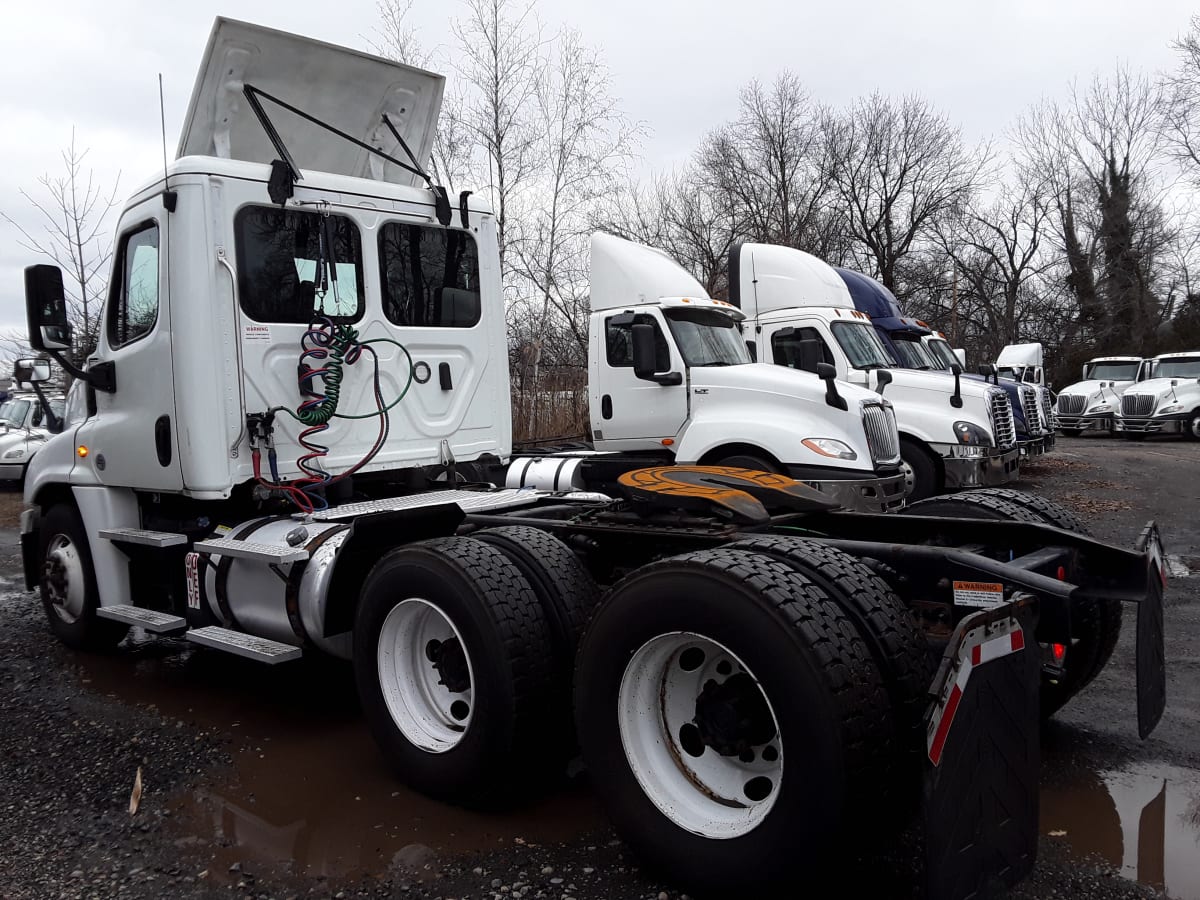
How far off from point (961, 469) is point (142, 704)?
9.78 metres

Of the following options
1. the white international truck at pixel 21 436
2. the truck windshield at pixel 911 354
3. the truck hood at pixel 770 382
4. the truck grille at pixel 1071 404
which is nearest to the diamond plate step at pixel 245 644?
the truck hood at pixel 770 382

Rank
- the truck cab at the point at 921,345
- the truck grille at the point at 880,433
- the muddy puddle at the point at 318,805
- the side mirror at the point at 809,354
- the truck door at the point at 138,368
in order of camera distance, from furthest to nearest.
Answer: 1. the truck cab at the point at 921,345
2. the side mirror at the point at 809,354
3. the truck grille at the point at 880,433
4. the truck door at the point at 138,368
5. the muddy puddle at the point at 318,805

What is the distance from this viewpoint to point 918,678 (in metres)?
2.66

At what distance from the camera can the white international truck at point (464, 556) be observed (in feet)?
8.54

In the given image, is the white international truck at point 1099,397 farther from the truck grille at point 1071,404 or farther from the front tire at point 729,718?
the front tire at point 729,718

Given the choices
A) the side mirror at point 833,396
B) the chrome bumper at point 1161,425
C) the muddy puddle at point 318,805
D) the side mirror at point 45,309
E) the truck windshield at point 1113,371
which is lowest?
the muddy puddle at point 318,805

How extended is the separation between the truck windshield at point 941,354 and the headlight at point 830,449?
691 cm

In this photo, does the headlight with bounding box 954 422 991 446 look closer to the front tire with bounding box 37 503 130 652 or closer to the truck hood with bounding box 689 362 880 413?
the truck hood with bounding box 689 362 880 413

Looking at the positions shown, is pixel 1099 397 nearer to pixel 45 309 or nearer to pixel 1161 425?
pixel 1161 425

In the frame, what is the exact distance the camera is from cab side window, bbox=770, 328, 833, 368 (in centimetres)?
1181

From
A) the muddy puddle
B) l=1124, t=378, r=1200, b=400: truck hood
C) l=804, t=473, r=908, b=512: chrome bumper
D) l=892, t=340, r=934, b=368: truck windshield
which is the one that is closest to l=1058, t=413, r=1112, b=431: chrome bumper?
l=1124, t=378, r=1200, b=400: truck hood

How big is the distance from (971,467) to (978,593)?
9.26 metres

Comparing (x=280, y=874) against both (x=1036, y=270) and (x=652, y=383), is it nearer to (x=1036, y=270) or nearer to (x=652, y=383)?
(x=652, y=383)

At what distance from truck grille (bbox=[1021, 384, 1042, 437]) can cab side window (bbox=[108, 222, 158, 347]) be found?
13.3 m
